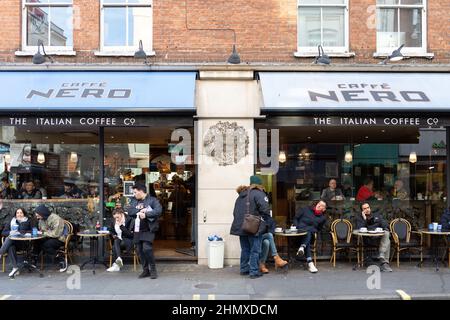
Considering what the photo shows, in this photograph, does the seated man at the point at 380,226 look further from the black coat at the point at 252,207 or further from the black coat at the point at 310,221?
the black coat at the point at 252,207

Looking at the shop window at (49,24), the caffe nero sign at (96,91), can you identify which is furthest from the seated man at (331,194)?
the shop window at (49,24)

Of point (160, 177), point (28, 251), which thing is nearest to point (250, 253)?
point (160, 177)

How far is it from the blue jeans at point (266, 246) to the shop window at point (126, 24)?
16.5 ft

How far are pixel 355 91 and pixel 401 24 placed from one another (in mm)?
2538

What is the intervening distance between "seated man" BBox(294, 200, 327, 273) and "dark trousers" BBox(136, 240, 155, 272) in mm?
2937

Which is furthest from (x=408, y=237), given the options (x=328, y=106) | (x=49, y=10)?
(x=49, y=10)

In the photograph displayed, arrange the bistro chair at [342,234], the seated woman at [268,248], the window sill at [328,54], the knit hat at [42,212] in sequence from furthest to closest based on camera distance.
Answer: the window sill at [328,54] < the bistro chair at [342,234] < the knit hat at [42,212] < the seated woman at [268,248]

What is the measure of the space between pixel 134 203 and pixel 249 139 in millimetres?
2816

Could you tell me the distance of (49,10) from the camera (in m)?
10.7

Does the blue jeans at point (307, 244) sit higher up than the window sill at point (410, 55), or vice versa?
the window sill at point (410, 55)

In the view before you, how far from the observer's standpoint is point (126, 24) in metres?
10.7

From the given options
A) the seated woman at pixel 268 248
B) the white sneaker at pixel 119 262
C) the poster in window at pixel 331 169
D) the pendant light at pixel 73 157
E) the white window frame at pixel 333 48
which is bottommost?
the white sneaker at pixel 119 262

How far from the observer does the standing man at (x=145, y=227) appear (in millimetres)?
8617

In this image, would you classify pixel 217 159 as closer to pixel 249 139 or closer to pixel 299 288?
pixel 249 139
